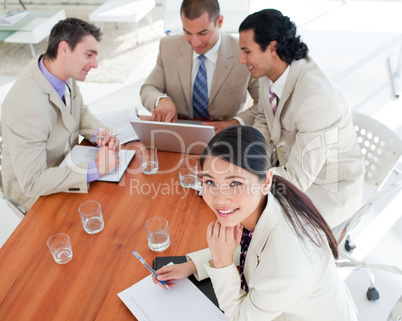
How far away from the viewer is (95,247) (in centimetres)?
147

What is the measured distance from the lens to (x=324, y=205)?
1875mm

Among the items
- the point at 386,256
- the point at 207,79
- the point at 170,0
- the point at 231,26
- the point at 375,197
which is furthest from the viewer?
the point at 231,26

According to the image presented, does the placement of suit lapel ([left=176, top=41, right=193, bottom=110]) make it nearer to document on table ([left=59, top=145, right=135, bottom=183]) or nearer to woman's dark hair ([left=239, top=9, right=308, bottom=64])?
woman's dark hair ([left=239, top=9, right=308, bottom=64])

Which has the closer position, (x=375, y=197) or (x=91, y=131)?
(x=375, y=197)

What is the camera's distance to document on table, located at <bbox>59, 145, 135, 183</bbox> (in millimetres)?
1795

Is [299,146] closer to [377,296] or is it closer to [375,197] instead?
[375,197]

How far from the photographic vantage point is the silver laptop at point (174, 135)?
179 cm

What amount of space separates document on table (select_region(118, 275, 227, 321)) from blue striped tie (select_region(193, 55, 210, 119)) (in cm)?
142

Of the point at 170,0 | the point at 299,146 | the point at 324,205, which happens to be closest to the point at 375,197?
the point at 324,205

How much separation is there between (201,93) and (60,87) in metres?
0.86

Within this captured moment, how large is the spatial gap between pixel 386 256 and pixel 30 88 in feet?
6.78

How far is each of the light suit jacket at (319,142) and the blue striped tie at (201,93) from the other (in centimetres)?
63

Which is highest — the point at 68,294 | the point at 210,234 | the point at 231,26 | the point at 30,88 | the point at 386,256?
the point at 30,88

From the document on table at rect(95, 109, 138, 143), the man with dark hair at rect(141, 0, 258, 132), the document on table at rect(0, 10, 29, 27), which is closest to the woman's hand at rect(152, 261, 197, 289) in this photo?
the document on table at rect(95, 109, 138, 143)
